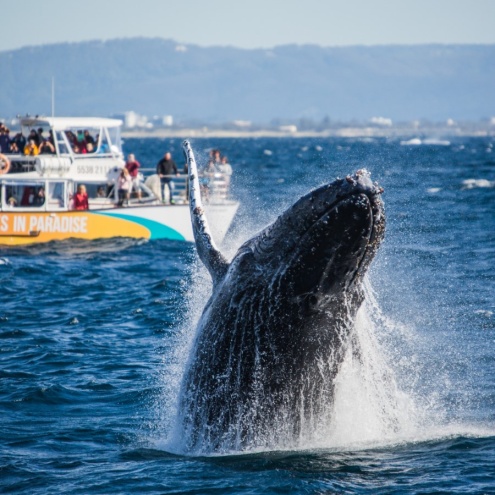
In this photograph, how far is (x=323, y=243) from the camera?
841cm

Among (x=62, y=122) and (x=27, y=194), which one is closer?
(x=27, y=194)

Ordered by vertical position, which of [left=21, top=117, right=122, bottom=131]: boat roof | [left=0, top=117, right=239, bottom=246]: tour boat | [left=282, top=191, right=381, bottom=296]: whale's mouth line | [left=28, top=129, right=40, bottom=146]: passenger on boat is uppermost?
[left=21, top=117, right=122, bottom=131]: boat roof

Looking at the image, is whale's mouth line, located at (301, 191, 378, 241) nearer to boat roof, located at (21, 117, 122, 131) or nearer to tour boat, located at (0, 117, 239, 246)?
tour boat, located at (0, 117, 239, 246)

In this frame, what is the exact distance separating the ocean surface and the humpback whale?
0.30m

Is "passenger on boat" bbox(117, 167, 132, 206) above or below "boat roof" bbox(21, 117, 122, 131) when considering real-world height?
below

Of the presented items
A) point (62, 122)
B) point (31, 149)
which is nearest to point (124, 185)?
Result: point (31, 149)

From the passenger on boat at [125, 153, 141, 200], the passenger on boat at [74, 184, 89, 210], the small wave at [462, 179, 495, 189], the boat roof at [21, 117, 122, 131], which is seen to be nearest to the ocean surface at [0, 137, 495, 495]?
the passenger on boat at [74, 184, 89, 210]

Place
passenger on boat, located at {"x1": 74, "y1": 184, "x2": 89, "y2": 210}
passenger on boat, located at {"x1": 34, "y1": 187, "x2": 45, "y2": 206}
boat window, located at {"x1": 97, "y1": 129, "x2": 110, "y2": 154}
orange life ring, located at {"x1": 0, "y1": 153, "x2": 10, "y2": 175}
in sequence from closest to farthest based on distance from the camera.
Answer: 1. orange life ring, located at {"x1": 0, "y1": 153, "x2": 10, "y2": 175}
2. passenger on boat, located at {"x1": 74, "y1": 184, "x2": 89, "y2": 210}
3. passenger on boat, located at {"x1": 34, "y1": 187, "x2": 45, "y2": 206}
4. boat window, located at {"x1": 97, "y1": 129, "x2": 110, "y2": 154}

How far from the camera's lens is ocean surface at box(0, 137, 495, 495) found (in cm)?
959

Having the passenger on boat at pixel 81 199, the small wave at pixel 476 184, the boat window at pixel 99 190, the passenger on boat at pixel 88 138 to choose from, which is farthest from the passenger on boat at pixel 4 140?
the small wave at pixel 476 184

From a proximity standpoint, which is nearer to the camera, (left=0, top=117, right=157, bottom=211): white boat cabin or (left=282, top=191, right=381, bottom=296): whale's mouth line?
(left=282, top=191, right=381, bottom=296): whale's mouth line

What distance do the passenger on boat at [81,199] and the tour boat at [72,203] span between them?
0.63 ft

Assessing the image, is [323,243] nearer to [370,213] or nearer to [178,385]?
[370,213]

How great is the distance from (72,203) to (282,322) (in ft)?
78.5
